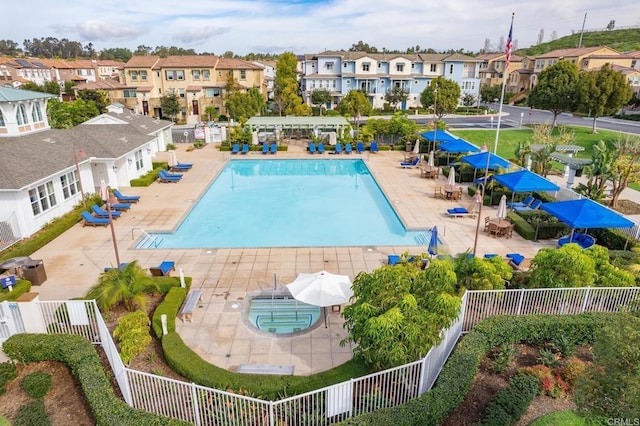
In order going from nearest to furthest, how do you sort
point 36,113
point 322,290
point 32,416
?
point 32,416
point 322,290
point 36,113

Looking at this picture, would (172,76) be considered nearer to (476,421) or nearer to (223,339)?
(223,339)

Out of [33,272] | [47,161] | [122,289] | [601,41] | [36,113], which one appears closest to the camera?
[122,289]

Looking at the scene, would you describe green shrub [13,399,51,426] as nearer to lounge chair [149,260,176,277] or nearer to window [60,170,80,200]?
lounge chair [149,260,176,277]

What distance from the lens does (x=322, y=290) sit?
1152 centimetres

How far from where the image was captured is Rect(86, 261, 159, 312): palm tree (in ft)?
38.3

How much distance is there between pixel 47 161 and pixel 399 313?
18.6 meters

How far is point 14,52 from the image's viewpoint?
165 m

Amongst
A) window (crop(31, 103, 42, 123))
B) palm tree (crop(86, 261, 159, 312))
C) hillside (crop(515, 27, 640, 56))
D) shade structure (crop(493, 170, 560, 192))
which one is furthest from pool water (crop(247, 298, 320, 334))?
hillside (crop(515, 27, 640, 56))

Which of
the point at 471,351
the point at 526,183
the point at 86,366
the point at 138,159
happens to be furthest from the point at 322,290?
the point at 138,159

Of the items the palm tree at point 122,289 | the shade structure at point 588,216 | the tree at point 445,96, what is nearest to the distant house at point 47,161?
the palm tree at point 122,289

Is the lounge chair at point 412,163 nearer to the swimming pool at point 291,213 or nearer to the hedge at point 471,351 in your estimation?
the swimming pool at point 291,213

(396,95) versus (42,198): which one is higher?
(396,95)

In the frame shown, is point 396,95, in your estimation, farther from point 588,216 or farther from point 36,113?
point 588,216

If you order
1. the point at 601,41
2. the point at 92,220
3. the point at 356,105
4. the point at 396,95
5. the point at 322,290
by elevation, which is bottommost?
the point at 92,220
